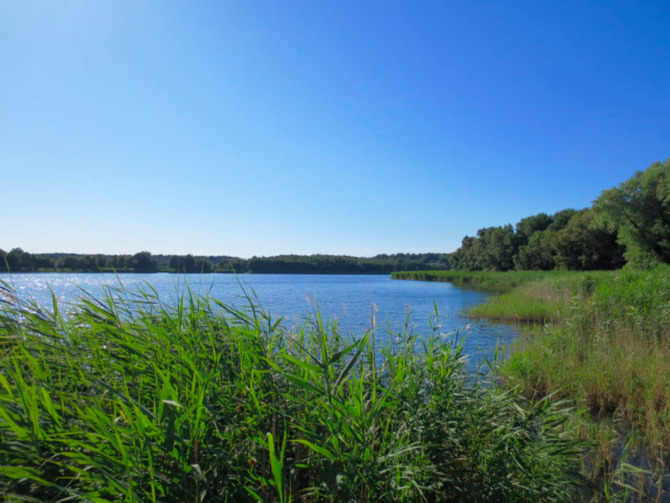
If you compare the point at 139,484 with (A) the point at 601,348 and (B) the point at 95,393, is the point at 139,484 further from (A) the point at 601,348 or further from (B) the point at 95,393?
(A) the point at 601,348

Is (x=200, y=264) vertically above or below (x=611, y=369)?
above

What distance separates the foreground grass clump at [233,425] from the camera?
173 cm

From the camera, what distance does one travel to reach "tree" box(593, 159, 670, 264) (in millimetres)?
30625

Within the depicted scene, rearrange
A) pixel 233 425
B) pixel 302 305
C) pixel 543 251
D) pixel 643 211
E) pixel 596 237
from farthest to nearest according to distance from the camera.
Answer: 1. pixel 543 251
2. pixel 596 237
3. pixel 643 211
4. pixel 302 305
5. pixel 233 425

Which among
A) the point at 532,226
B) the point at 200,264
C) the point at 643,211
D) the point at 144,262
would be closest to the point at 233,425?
the point at 200,264

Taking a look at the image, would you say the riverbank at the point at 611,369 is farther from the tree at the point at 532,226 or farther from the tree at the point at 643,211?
the tree at the point at 532,226

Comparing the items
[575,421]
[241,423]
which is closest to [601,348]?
[575,421]

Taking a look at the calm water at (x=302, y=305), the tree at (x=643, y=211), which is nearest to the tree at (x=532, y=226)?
the tree at (x=643, y=211)

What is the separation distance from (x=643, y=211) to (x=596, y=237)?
22.8 metres

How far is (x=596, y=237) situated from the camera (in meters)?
51.7

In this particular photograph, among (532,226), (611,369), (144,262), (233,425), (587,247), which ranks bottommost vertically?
(611,369)

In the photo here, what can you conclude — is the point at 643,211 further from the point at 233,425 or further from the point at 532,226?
the point at 532,226

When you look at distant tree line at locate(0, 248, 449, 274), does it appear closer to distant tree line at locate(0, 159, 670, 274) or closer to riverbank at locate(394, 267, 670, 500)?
distant tree line at locate(0, 159, 670, 274)

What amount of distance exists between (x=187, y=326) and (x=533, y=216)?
8788 cm
